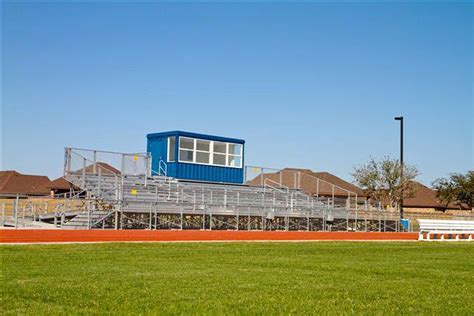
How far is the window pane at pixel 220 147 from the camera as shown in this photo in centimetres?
3916

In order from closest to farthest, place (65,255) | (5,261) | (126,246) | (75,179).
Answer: (5,261)
(65,255)
(126,246)
(75,179)

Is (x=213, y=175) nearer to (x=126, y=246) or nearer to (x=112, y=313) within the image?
(x=126, y=246)

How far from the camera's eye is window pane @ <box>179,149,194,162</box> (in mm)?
37469

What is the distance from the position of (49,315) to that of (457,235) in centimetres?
2904

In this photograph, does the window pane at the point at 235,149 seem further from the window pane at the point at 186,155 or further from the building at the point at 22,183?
the building at the point at 22,183

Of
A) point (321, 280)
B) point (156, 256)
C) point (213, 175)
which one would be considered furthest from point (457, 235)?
point (321, 280)

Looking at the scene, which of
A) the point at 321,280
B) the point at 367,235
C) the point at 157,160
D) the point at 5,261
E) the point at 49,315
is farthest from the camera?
the point at 157,160

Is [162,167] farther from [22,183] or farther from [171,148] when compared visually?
[22,183]

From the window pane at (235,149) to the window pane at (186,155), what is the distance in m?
2.85

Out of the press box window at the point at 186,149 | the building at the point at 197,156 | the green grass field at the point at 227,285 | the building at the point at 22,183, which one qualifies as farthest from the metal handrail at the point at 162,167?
the building at the point at 22,183

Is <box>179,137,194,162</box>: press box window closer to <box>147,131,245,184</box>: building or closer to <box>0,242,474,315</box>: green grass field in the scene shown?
<box>147,131,245,184</box>: building

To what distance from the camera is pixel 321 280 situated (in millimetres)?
11070

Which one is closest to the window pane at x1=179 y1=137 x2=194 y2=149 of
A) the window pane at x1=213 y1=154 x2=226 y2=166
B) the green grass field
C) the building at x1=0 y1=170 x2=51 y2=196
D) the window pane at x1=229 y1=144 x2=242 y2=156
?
the window pane at x1=213 y1=154 x2=226 y2=166

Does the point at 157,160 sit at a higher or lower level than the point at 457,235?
higher
